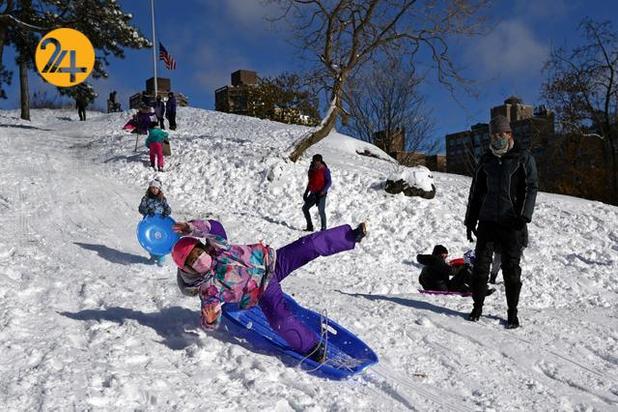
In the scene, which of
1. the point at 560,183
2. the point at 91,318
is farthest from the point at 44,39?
the point at 560,183

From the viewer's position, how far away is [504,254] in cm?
468

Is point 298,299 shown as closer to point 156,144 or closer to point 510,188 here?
point 510,188

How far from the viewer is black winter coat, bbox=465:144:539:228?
178 inches

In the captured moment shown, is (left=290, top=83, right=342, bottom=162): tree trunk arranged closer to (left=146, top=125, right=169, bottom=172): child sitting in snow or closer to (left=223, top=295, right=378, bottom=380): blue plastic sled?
(left=146, top=125, right=169, bottom=172): child sitting in snow

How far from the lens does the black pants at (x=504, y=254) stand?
4.64m

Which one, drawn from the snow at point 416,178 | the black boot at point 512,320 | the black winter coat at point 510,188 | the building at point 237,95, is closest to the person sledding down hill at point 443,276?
the black boot at point 512,320

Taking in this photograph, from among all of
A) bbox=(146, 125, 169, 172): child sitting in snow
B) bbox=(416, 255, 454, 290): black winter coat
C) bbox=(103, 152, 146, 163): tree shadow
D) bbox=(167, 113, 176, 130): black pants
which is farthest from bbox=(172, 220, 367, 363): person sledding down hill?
bbox=(167, 113, 176, 130): black pants

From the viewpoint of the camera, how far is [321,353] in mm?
3553

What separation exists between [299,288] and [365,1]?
1065cm

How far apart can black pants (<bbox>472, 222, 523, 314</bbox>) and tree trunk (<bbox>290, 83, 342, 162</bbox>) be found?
963cm

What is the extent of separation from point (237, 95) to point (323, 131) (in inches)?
1024

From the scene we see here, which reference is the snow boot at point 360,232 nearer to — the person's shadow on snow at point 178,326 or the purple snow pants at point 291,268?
the purple snow pants at point 291,268

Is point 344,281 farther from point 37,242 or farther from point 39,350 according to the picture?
point 39,350

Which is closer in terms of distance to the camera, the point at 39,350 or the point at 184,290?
the point at 39,350
